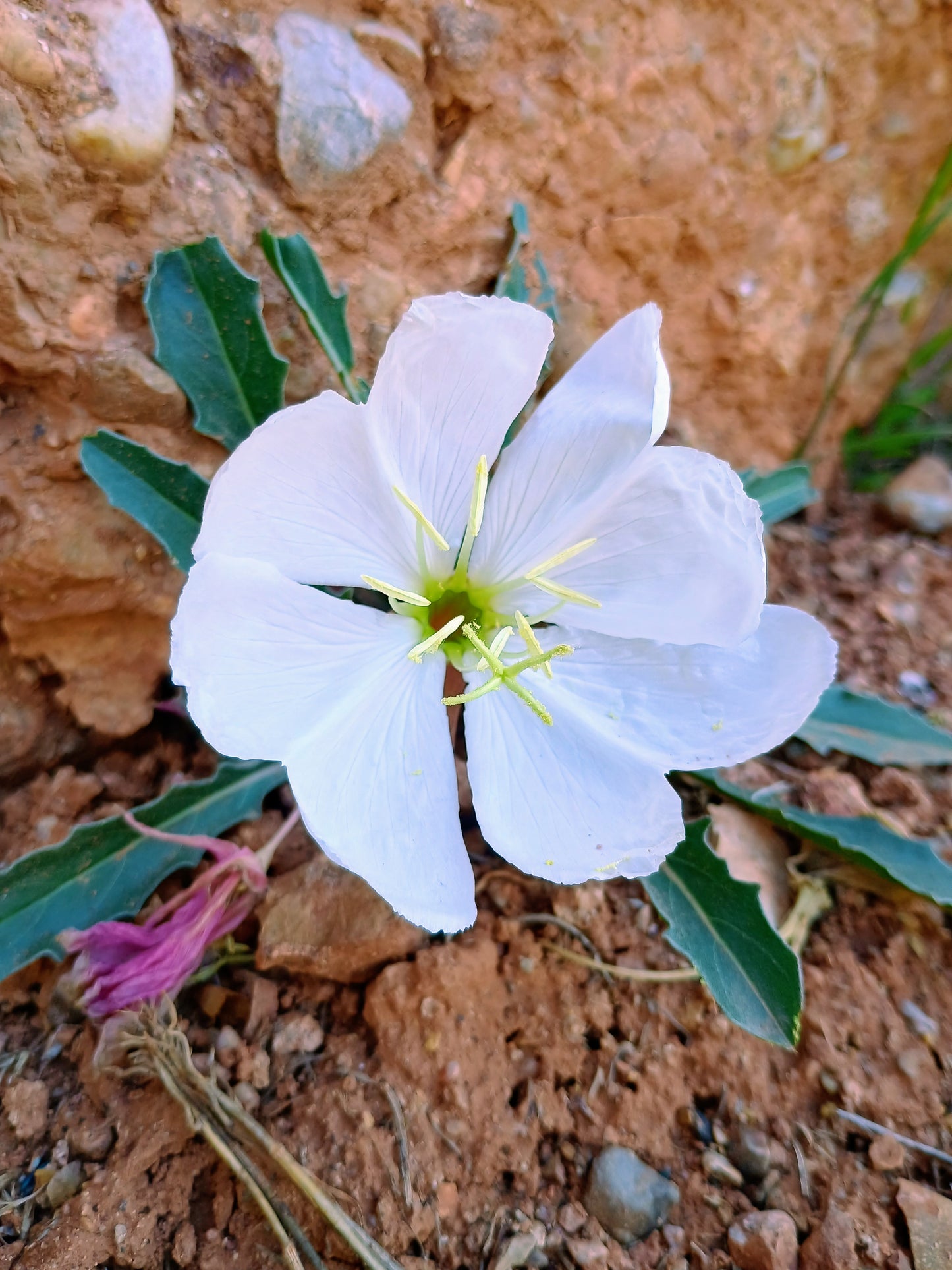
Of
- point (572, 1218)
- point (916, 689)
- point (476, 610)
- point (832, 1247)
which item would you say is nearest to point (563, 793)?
point (476, 610)

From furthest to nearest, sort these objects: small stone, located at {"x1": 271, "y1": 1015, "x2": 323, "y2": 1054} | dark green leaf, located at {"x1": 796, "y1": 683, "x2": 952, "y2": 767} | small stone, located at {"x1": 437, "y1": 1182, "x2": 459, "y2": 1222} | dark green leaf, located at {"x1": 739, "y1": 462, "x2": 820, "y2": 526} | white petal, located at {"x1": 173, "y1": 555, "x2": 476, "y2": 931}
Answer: dark green leaf, located at {"x1": 739, "y1": 462, "x2": 820, "y2": 526} → dark green leaf, located at {"x1": 796, "y1": 683, "x2": 952, "y2": 767} → small stone, located at {"x1": 271, "y1": 1015, "x2": 323, "y2": 1054} → small stone, located at {"x1": 437, "y1": 1182, "x2": 459, "y2": 1222} → white petal, located at {"x1": 173, "y1": 555, "x2": 476, "y2": 931}

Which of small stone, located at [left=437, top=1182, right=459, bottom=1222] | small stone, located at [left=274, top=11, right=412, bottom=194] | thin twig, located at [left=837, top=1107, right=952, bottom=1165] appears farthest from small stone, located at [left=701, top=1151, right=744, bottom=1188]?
small stone, located at [left=274, top=11, right=412, bottom=194]

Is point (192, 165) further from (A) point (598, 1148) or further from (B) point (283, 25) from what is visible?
(A) point (598, 1148)

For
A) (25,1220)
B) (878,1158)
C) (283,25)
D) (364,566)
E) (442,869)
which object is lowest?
(878,1158)

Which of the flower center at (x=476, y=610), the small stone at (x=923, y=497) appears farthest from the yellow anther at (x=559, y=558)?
the small stone at (x=923, y=497)

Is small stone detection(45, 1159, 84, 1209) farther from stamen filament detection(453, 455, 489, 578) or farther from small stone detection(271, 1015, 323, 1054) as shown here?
stamen filament detection(453, 455, 489, 578)

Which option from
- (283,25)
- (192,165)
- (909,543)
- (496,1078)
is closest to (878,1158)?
(496,1078)

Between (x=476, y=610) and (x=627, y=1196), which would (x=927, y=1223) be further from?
(x=476, y=610)
